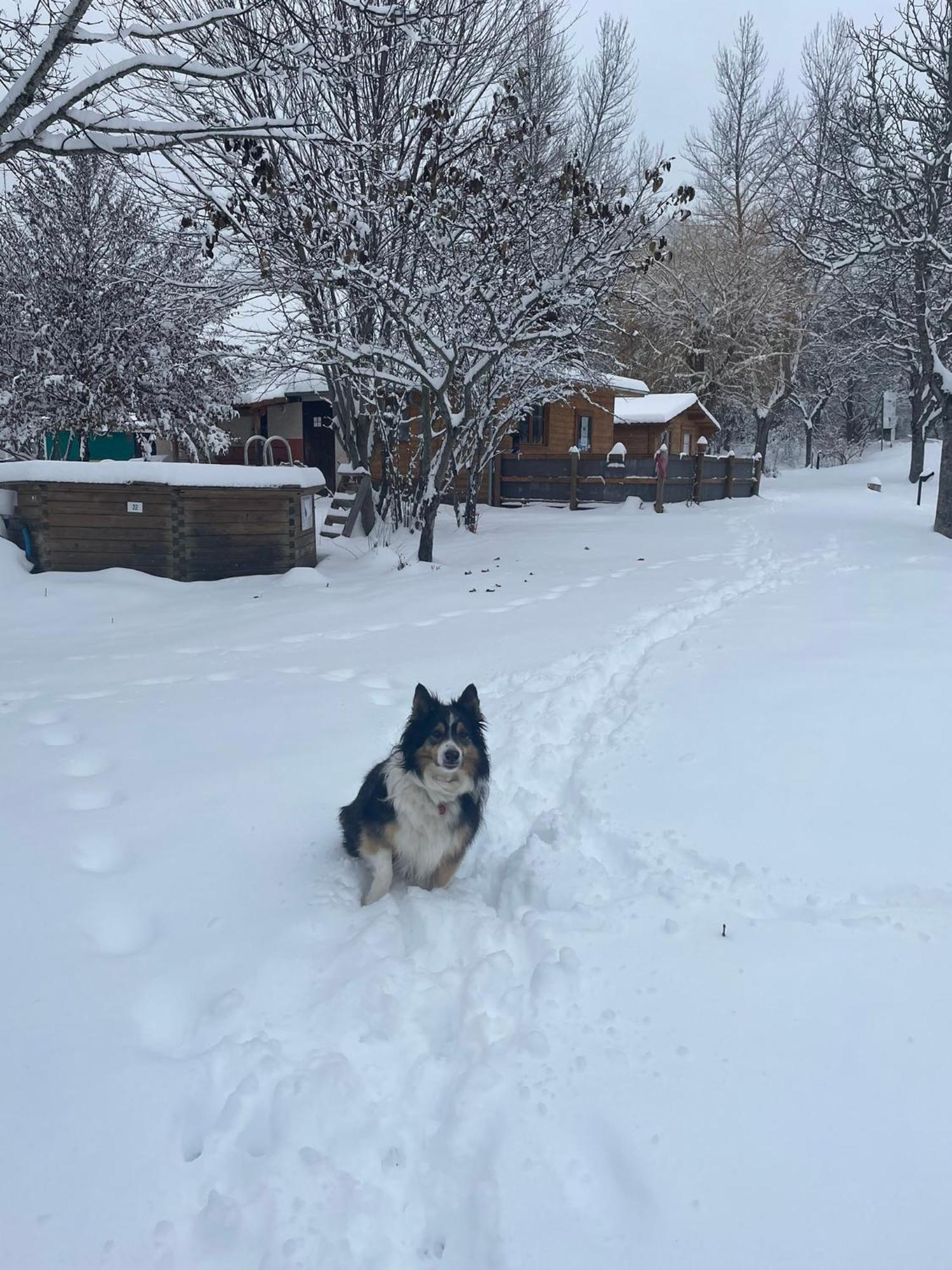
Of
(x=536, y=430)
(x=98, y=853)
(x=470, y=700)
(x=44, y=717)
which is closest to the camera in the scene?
(x=470, y=700)

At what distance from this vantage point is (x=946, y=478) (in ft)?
44.7

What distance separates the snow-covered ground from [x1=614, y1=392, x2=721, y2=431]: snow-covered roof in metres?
20.7

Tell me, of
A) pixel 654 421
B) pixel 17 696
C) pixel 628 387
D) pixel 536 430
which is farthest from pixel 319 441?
pixel 17 696

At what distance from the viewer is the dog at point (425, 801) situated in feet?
11.0

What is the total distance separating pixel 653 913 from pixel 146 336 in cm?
1676

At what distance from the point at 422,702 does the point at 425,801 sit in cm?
43

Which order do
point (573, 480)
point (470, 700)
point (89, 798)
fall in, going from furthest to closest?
point (573, 480), point (89, 798), point (470, 700)

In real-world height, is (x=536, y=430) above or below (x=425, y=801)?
above

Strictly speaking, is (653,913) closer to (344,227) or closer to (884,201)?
(344,227)

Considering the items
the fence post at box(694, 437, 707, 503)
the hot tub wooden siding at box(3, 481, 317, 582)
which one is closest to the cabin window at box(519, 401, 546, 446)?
the fence post at box(694, 437, 707, 503)

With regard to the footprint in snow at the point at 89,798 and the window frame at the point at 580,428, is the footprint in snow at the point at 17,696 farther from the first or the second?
the window frame at the point at 580,428

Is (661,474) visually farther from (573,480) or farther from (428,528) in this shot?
(428,528)

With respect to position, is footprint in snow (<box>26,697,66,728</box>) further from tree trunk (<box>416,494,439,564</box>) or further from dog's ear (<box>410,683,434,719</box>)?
tree trunk (<box>416,494,439,564</box>)

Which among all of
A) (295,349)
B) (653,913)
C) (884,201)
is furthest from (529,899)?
(884,201)
